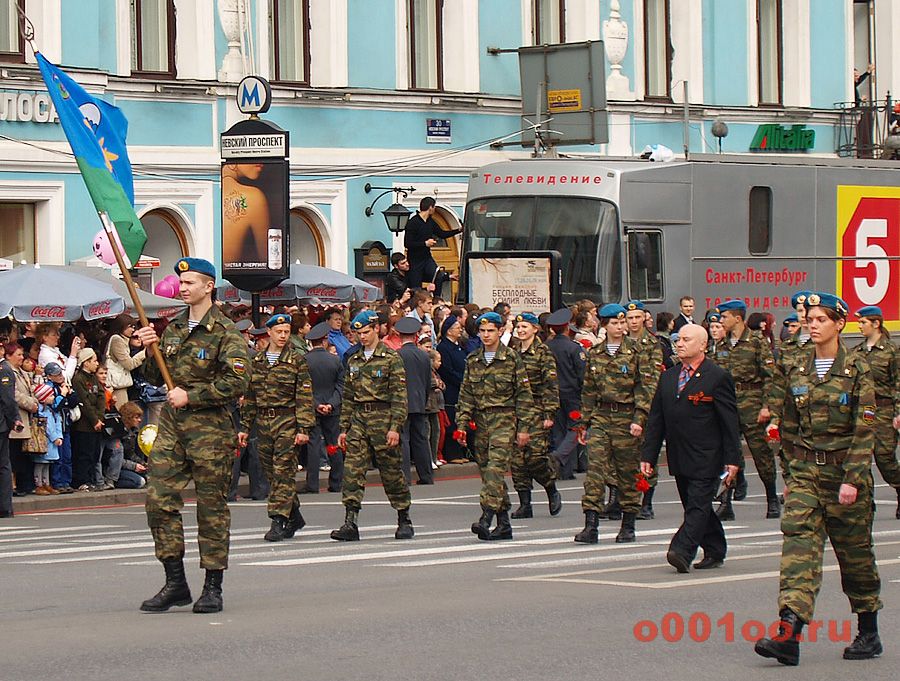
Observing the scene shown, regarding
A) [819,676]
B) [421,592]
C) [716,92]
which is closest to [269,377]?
[421,592]

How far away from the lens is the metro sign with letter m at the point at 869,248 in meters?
30.8

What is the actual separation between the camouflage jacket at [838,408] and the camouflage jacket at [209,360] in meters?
3.31

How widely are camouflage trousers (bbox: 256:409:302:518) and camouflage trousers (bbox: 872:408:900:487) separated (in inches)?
204

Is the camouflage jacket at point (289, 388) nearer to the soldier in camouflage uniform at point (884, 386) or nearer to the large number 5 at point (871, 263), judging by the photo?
the soldier in camouflage uniform at point (884, 386)

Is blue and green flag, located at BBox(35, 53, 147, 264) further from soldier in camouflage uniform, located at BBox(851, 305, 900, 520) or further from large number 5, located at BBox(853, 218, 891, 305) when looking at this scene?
large number 5, located at BBox(853, 218, 891, 305)

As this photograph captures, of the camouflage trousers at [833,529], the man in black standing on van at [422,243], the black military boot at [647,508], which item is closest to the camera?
the camouflage trousers at [833,529]

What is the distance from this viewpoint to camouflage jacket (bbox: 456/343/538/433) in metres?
16.8

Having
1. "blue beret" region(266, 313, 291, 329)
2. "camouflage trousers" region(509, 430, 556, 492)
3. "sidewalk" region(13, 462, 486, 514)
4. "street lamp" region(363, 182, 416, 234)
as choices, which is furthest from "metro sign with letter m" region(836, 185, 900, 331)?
"blue beret" region(266, 313, 291, 329)

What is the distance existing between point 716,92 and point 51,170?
1615 cm

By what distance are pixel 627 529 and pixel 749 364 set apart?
3.42 meters

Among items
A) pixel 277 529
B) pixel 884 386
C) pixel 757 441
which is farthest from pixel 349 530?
pixel 884 386

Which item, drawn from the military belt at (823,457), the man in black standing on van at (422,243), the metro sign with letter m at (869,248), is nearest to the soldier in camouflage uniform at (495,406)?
the military belt at (823,457)

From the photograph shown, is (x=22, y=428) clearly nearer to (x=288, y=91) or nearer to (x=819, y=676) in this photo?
(x=819, y=676)

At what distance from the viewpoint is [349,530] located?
16.5m
